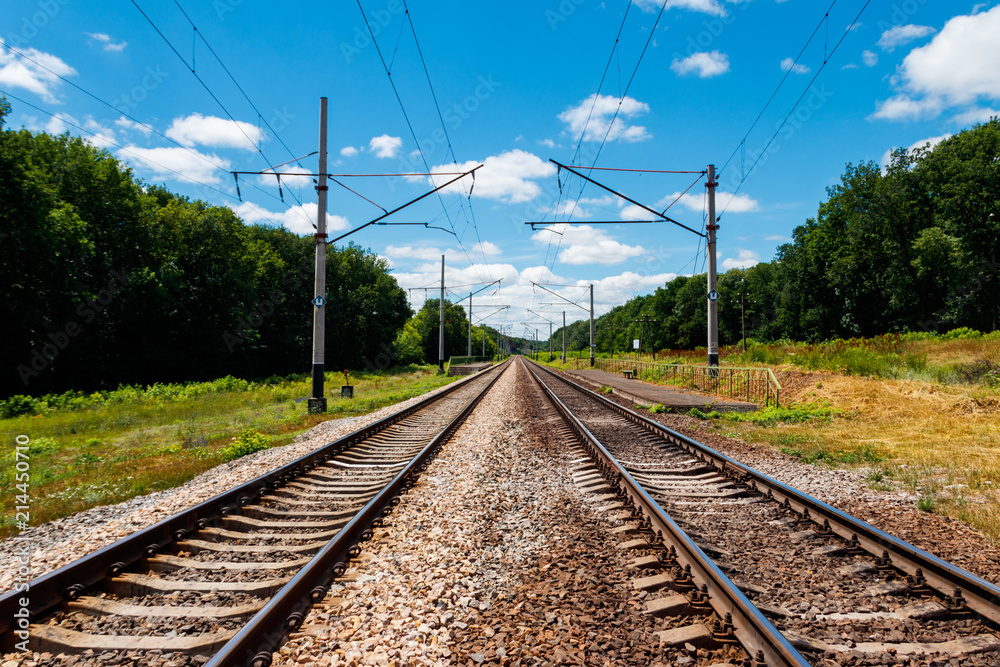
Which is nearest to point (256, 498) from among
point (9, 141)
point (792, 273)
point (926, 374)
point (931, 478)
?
point (931, 478)

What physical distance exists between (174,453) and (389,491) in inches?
248

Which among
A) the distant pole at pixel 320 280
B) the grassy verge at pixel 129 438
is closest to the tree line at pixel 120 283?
the grassy verge at pixel 129 438

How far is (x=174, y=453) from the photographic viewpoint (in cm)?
991

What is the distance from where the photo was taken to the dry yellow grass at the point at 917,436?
20.7ft

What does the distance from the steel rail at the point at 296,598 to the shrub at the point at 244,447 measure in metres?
4.76

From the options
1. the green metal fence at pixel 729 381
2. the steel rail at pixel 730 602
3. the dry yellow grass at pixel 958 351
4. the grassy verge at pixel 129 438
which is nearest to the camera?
the steel rail at pixel 730 602

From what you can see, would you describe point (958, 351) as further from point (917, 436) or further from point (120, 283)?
point (120, 283)

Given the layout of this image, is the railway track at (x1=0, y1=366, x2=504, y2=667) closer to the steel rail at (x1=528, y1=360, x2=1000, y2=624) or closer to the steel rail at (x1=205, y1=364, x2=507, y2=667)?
the steel rail at (x1=205, y1=364, x2=507, y2=667)

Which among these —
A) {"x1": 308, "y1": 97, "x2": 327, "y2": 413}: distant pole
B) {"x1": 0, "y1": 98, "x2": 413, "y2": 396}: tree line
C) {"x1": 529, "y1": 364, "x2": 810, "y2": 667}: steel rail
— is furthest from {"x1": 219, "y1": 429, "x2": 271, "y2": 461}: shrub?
{"x1": 0, "y1": 98, "x2": 413, "y2": 396}: tree line

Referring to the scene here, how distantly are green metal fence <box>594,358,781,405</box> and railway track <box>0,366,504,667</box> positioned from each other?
1385cm

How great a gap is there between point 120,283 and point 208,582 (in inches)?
1329

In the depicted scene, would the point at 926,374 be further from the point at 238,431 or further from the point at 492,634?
the point at 238,431

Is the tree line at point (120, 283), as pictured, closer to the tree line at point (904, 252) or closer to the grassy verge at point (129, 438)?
the grassy verge at point (129, 438)

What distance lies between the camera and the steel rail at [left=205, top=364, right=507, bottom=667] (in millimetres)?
2846
